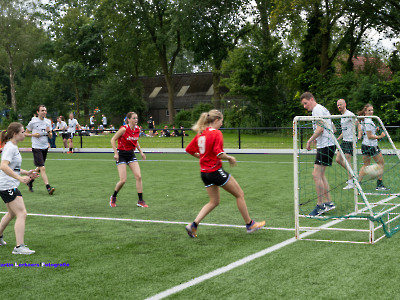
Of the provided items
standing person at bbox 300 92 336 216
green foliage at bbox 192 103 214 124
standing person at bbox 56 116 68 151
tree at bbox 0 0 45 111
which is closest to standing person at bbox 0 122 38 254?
standing person at bbox 300 92 336 216

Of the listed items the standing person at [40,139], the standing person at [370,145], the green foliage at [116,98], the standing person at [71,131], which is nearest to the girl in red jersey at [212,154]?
the standing person at [370,145]

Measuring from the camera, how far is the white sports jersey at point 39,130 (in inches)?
521

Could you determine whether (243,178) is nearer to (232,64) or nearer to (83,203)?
(83,203)

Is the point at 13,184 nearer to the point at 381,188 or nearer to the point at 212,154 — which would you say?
the point at 212,154

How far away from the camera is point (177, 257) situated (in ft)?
21.7

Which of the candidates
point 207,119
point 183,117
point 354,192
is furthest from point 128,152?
point 183,117

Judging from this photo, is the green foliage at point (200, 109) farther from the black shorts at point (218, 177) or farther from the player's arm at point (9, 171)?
the player's arm at point (9, 171)

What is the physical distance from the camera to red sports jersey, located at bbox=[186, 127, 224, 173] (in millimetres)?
7375

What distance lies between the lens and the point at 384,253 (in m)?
6.53

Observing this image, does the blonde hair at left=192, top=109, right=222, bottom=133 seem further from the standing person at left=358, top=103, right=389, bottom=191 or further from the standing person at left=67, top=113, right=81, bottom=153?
the standing person at left=67, top=113, right=81, bottom=153

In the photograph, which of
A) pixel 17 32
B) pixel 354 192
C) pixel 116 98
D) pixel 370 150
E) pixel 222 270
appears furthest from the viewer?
pixel 17 32

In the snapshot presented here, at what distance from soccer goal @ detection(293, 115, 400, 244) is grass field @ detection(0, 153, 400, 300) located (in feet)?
1.11

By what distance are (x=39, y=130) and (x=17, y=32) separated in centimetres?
5725

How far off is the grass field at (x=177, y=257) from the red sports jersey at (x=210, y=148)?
3.50 ft
